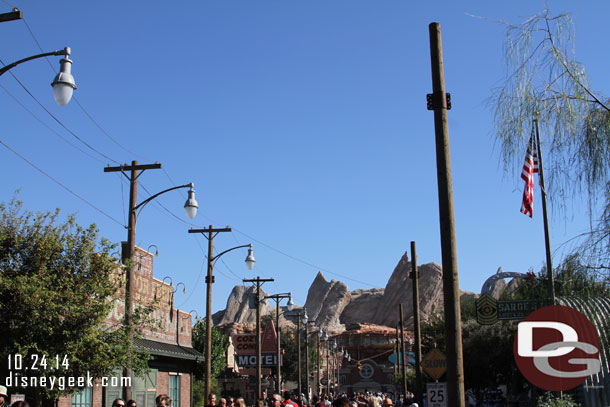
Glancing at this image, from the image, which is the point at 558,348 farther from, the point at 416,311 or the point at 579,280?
the point at 416,311

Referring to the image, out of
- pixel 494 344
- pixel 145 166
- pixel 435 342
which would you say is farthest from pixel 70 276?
pixel 435 342

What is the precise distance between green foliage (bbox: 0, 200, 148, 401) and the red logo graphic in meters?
9.49

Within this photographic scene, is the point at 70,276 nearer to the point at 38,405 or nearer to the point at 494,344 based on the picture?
the point at 38,405

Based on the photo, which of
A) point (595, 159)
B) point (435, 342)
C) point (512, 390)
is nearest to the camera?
point (595, 159)

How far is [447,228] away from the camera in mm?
9750

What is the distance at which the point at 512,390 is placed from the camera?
35750 millimetres

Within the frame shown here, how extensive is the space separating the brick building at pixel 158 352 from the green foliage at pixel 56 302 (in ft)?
22.0

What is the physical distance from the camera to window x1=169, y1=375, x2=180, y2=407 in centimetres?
3173

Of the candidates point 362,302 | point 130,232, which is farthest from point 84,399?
point 362,302

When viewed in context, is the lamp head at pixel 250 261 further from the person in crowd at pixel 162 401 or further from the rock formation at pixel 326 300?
the rock formation at pixel 326 300

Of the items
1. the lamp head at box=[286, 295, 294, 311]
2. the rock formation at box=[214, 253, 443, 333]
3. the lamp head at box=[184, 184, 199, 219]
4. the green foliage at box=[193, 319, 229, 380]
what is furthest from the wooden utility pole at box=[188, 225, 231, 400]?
the rock formation at box=[214, 253, 443, 333]

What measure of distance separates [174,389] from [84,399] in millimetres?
9414

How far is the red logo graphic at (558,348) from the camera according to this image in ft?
39.2

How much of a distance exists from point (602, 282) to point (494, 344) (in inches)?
989
